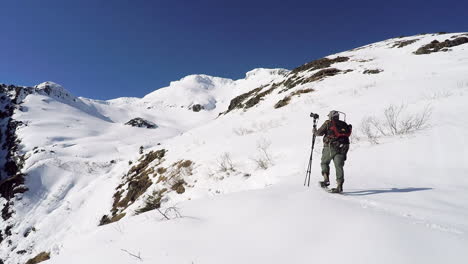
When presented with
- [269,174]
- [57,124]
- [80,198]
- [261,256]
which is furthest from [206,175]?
[57,124]

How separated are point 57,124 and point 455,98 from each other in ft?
215

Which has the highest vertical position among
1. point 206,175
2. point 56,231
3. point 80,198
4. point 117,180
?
point 206,175

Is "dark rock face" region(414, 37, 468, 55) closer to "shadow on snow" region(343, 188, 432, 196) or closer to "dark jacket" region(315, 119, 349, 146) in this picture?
"shadow on snow" region(343, 188, 432, 196)

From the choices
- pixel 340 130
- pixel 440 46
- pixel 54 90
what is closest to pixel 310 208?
pixel 340 130

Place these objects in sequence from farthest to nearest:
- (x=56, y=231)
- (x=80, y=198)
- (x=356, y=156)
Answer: (x=80, y=198), (x=56, y=231), (x=356, y=156)

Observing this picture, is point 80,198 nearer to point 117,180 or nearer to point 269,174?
point 117,180

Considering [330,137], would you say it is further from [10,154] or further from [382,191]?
[10,154]

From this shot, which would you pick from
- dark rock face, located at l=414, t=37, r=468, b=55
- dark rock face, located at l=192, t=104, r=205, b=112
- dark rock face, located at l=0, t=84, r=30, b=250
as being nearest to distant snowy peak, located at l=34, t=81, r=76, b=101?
dark rock face, located at l=0, t=84, r=30, b=250

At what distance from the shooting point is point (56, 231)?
13867 mm

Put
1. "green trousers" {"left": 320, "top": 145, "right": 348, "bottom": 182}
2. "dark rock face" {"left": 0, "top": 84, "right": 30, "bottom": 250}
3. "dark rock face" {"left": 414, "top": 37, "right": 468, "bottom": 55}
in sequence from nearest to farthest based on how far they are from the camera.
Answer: "green trousers" {"left": 320, "top": 145, "right": 348, "bottom": 182} < "dark rock face" {"left": 0, "top": 84, "right": 30, "bottom": 250} < "dark rock face" {"left": 414, "top": 37, "right": 468, "bottom": 55}

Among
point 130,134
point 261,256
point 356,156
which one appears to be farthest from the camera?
point 130,134

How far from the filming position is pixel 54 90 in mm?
79125

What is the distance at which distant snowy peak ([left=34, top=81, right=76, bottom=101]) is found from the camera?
249ft

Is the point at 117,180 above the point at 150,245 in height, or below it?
below
